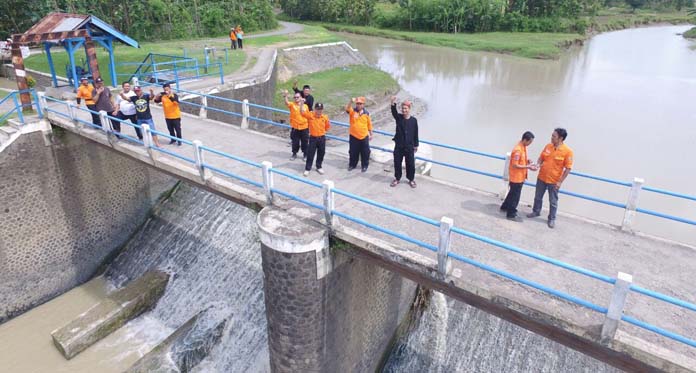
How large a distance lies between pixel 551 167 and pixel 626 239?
152cm

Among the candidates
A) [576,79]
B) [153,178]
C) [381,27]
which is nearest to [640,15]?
[381,27]

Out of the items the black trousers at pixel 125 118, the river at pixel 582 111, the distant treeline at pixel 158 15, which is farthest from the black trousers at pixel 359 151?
the distant treeline at pixel 158 15

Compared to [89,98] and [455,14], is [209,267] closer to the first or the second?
[89,98]

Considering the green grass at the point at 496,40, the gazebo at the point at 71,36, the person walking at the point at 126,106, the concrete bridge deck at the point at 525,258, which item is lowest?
the green grass at the point at 496,40

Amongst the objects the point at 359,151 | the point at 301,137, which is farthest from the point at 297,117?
the point at 359,151

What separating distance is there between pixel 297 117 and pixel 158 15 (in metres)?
31.0

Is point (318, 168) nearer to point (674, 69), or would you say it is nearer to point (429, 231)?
point (429, 231)

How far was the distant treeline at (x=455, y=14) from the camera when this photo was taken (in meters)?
61.3

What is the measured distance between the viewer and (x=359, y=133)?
29.8 feet

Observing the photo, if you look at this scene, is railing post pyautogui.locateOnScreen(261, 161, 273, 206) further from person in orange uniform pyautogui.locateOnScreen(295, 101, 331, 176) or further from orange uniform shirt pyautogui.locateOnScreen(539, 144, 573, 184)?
orange uniform shirt pyautogui.locateOnScreen(539, 144, 573, 184)

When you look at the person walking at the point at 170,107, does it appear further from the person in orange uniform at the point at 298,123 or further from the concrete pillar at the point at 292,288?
the concrete pillar at the point at 292,288

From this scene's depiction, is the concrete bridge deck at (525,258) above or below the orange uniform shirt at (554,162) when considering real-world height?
below

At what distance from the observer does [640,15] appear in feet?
275

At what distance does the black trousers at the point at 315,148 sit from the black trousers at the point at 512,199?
11.6ft
